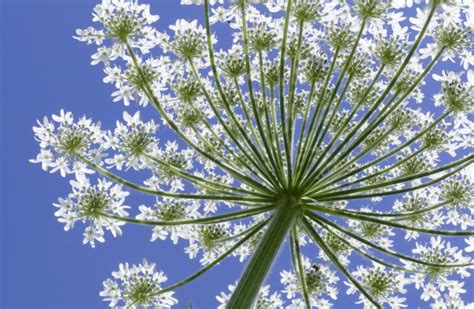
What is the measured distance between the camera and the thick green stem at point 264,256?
912cm

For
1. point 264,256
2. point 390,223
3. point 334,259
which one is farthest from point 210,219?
point 390,223

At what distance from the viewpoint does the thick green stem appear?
29.9 feet

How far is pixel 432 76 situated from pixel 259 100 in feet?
9.93

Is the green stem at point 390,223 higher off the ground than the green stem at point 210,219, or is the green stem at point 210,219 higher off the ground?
the green stem at point 390,223

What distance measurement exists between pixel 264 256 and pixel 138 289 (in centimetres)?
269

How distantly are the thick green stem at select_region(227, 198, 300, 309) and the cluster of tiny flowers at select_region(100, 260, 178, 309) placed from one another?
2266mm

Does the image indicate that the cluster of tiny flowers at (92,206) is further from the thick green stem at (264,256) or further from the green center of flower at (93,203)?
the thick green stem at (264,256)

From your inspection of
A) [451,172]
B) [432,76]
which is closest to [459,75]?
[432,76]

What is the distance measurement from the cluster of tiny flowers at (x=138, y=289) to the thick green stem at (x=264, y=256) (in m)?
2.27

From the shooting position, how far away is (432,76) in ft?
Result: 37.9

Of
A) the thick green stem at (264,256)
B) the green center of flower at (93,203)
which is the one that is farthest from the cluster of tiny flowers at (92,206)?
the thick green stem at (264,256)

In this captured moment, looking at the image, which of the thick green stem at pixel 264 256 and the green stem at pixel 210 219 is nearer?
the thick green stem at pixel 264 256

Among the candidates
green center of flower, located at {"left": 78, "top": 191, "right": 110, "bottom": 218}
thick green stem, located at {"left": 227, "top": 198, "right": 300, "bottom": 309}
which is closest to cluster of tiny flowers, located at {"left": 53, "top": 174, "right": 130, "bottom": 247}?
green center of flower, located at {"left": 78, "top": 191, "right": 110, "bottom": 218}

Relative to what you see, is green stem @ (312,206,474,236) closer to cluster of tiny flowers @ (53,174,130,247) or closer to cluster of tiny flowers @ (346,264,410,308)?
cluster of tiny flowers @ (346,264,410,308)
